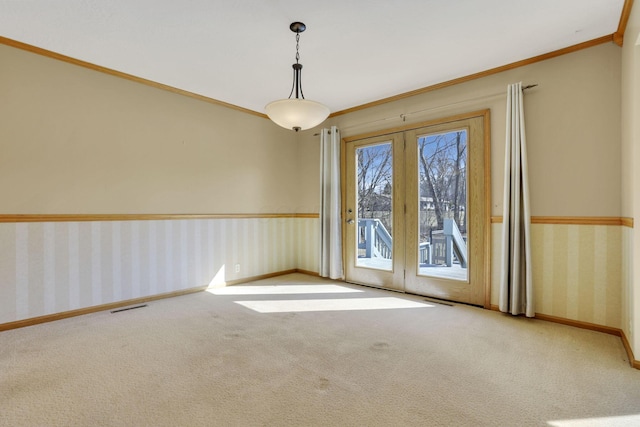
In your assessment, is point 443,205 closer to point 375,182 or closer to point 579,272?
point 375,182

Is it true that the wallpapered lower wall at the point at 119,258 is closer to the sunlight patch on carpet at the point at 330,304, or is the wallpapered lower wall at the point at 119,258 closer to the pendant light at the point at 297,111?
the sunlight patch on carpet at the point at 330,304

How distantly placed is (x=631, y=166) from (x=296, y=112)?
242cm

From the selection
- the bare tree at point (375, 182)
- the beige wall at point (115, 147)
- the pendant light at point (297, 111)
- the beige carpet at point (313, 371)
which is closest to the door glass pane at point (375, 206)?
the bare tree at point (375, 182)

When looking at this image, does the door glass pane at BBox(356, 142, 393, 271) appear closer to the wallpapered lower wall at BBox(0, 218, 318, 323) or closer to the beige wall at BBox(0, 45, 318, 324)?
the wallpapered lower wall at BBox(0, 218, 318, 323)

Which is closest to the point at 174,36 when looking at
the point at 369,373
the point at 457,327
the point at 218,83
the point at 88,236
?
the point at 218,83

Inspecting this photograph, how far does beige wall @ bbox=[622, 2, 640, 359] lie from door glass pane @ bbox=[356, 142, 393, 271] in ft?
7.37

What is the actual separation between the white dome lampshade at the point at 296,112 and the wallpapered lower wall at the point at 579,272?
2384mm

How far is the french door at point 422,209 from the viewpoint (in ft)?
11.5

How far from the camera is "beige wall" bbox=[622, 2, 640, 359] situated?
211 centimetres

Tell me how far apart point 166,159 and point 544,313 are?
4398 millimetres

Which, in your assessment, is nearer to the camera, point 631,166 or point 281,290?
point 631,166

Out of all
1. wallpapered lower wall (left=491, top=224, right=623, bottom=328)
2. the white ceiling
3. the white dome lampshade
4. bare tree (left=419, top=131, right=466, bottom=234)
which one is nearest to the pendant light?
the white dome lampshade

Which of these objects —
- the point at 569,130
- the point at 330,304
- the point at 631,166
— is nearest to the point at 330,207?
the point at 330,304

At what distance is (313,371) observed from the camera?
2.11 m
